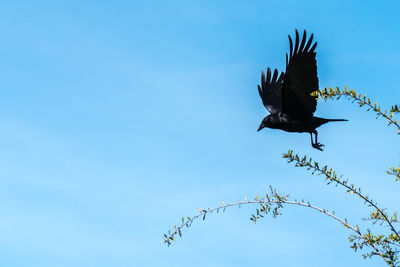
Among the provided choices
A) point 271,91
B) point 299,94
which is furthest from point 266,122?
point 271,91

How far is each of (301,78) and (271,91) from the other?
332cm

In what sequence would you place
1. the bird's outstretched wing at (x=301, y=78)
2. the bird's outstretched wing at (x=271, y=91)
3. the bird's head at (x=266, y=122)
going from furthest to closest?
1. the bird's outstretched wing at (x=271, y=91)
2. the bird's head at (x=266, y=122)
3. the bird's outstretched wing at (x=301, y=78)

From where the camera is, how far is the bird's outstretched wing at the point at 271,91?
35.9 ft

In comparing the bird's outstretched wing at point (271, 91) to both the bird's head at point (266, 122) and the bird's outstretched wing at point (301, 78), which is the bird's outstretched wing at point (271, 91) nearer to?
the bird's head at point (266, 122)

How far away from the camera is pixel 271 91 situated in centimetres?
1149

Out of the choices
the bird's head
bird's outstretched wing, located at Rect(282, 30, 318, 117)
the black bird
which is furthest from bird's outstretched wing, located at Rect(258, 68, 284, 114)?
bird's outstretched wing, located at Rect(282, 30, 318, 117)

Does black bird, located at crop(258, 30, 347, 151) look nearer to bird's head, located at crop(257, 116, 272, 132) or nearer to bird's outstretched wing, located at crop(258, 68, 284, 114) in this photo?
bird's head, located at crop(257, 116, 272, 132)

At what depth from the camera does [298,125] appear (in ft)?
28.2

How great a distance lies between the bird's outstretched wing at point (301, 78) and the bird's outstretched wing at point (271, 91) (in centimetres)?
232

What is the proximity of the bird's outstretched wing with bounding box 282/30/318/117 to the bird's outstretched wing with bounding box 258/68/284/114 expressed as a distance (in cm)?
232

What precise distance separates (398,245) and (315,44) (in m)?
4.25

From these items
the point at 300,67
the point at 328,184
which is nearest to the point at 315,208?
the point at 328,184

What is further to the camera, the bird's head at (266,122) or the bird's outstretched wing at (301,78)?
the bird's head at (266,122)

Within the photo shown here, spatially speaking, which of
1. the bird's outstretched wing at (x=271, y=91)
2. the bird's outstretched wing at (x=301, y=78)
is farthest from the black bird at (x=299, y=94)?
the bird's outstretched wing at (x=271, y=91)
